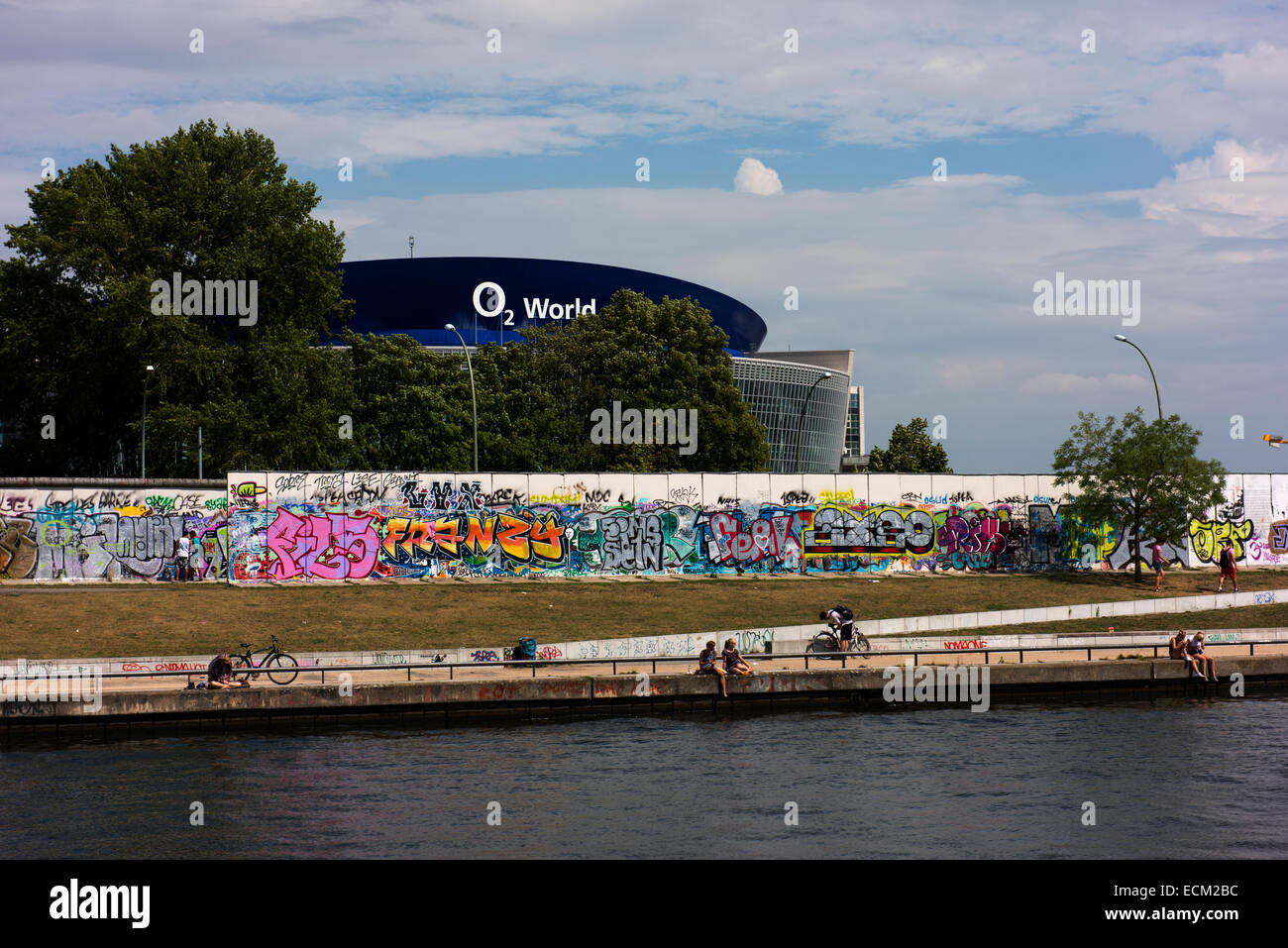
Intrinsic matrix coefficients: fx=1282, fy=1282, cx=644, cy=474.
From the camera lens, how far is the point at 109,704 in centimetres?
2592

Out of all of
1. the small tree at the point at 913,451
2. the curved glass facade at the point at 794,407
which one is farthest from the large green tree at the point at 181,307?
the small tree at the point at 913,451

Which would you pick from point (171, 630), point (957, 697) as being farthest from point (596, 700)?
point (171, 630)

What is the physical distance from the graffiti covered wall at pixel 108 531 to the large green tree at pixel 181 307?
699cm

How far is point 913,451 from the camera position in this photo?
108 m

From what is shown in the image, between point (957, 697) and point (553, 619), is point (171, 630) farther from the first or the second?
point (957, 697)

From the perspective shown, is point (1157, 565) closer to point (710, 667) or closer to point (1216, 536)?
point (1216, 536)

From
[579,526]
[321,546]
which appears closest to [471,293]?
[579,526]

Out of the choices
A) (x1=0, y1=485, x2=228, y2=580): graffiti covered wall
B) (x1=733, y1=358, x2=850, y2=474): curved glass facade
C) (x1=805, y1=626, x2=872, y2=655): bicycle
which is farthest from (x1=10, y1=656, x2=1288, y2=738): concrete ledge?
(x1=733, y1=358, x2=850, y2=474): curved glass facade

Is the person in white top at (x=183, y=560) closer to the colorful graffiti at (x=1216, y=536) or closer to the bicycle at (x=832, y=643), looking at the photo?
the bicycle at (x=832, y=643)

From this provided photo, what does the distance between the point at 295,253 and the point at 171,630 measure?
2421cm

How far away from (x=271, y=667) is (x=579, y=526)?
20.1 meters

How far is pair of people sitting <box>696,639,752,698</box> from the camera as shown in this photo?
94.4 feet

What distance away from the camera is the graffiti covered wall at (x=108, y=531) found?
1683 inches

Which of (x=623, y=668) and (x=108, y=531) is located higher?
(x=108, y=531)
